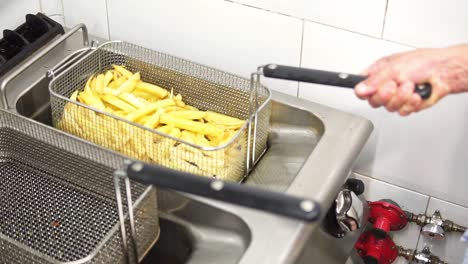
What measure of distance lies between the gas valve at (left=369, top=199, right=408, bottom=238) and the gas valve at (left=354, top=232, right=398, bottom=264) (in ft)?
0.06

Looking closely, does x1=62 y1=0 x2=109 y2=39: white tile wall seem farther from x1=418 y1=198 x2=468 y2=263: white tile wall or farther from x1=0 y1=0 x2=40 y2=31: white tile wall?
x1=418 y1=198 x2=468 y2=263: white tile wall

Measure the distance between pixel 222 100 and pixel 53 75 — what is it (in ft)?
0.79

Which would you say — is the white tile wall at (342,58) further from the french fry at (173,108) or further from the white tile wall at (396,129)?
the french fry at (173,108)

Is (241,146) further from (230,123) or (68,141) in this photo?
Result: (68,141)

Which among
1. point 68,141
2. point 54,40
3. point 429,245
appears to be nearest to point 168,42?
point 54,40

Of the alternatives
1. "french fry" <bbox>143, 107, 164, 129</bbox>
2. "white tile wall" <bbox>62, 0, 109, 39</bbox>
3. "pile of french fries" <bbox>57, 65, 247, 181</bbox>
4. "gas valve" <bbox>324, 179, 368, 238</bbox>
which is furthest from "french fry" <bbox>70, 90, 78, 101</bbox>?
"gas valve" <bbox>324, 179, 368, 238</bbox>

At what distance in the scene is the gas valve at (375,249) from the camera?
0.99 metres

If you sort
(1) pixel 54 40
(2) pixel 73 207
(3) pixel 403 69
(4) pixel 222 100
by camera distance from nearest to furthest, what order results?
(3) pixel 403 69, (2) pixel 73 207, (4) pixel 222 100, (1) pixel 54 40

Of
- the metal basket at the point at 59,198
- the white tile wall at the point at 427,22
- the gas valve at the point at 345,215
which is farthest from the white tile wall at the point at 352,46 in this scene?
the metal basket at the point at 59,198

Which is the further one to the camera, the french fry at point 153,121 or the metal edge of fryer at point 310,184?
the french fry at point 153,121

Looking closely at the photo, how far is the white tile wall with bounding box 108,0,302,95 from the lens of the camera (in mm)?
943

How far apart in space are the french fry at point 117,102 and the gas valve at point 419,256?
1.66 feet

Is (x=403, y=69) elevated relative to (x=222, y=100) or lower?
elevated

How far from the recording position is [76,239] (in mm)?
768
